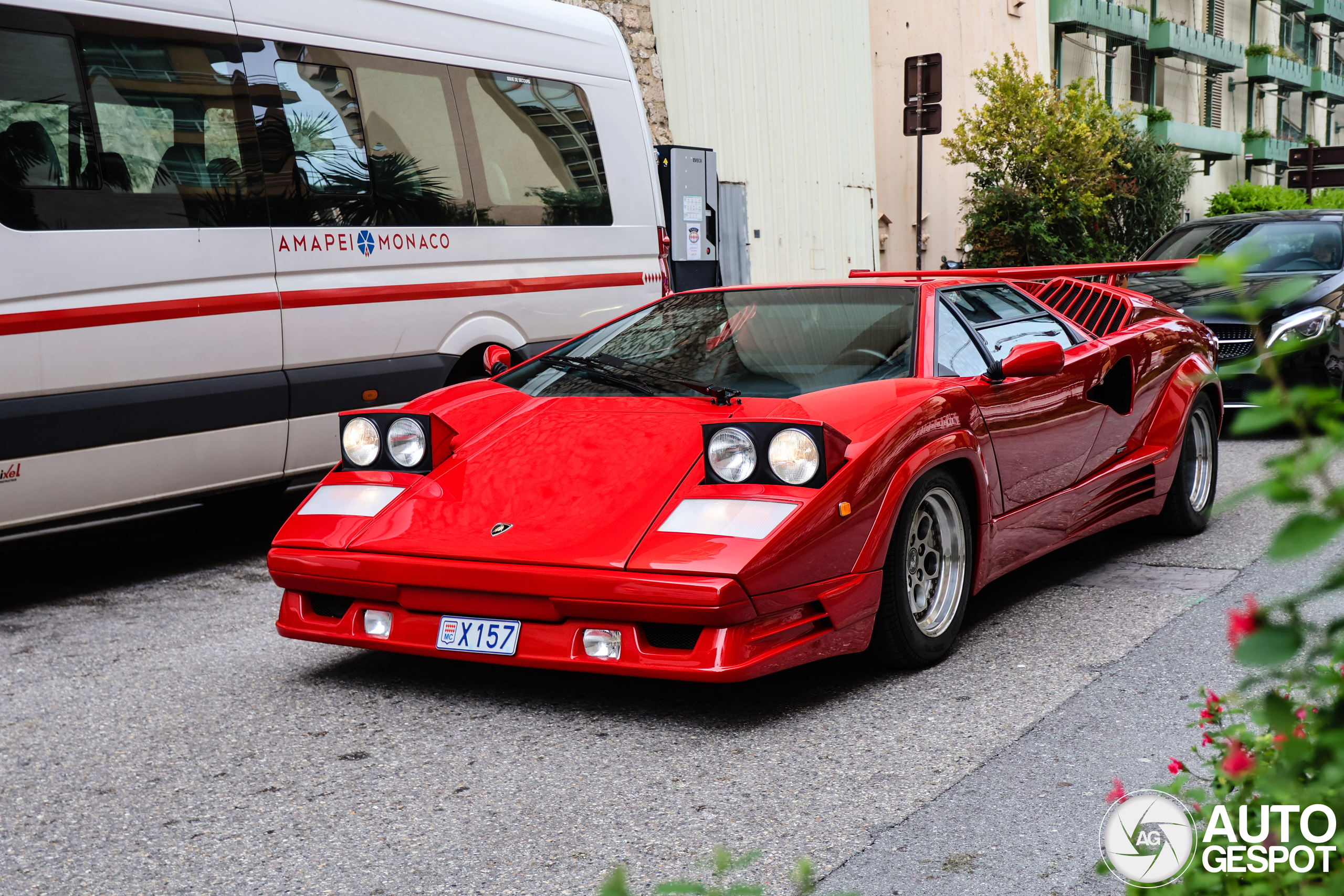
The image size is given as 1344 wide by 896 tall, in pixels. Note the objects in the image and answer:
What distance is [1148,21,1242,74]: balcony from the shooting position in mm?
34938

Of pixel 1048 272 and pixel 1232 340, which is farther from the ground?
pixel 1048 272

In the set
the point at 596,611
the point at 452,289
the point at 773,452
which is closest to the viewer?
the point at 596,611

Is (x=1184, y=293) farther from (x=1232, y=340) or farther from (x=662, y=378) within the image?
(x=662, y=378)

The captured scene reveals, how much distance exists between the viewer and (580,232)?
23.7ft

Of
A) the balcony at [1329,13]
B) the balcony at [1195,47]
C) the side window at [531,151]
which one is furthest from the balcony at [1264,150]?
the side window at [531,151]

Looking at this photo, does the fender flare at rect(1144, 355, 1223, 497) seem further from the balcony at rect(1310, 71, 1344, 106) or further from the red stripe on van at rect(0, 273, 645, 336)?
the balcony at rect(1310, 71, 1344, 106)

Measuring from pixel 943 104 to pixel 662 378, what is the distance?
72.2 feet

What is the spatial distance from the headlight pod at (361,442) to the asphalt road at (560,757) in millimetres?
652

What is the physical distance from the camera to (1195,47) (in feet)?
122

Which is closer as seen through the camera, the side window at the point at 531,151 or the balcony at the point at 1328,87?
the side window at the point at 531,151

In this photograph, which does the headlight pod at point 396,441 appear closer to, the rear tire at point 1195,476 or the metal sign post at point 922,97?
the rear tire at point 1195,476

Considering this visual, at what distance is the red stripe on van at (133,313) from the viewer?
4.79 metres

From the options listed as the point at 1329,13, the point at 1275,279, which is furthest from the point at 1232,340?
the point at 1329,13

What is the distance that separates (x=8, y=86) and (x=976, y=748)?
4.14 metres
